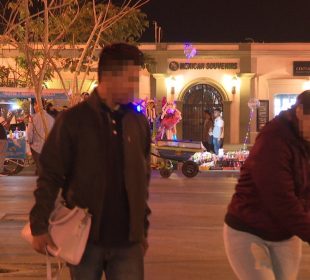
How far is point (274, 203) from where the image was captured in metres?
3.11

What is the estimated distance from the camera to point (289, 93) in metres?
27.9

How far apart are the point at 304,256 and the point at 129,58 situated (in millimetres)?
4536

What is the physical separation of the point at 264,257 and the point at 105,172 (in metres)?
1.00

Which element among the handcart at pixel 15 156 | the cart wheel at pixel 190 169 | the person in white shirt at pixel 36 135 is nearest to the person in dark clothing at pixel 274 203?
the person in white shirt at pixel 36 135

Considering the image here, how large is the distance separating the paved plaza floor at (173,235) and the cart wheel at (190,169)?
123 centimetres

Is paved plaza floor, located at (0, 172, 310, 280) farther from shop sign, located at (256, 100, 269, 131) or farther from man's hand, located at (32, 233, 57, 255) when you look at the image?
shop sign, located at (256, 100, 269, 131)

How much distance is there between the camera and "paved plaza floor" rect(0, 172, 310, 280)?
20.4ft

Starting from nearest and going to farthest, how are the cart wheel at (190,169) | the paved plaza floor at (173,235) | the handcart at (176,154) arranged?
the paved plaza floor at (173,235)
the handcart at (176,154)
the cart wheel at (190,169)

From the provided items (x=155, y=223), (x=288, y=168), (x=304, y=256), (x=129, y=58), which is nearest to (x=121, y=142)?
(x=129, y=58)

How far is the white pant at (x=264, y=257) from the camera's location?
3281mm

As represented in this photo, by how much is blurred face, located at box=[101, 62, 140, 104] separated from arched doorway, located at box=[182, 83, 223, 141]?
24649mm

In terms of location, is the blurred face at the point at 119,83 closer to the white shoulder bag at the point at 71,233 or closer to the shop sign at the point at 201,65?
the white shoulder bag at the point at 71,233

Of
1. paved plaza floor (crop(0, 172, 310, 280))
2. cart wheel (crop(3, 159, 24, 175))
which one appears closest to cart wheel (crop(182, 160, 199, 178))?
paved plaza floor (crop(0, 172, 310, 280))

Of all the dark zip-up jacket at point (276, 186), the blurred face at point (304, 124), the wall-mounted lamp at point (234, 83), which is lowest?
the dark zip-up jacket at point (276, 186)
